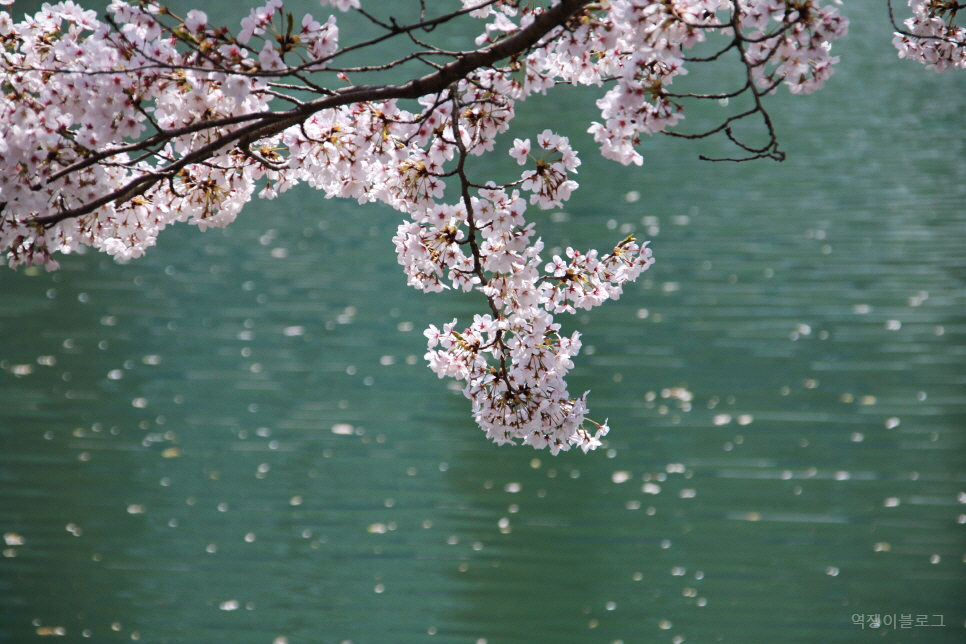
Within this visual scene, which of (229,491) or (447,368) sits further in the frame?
(229,491)

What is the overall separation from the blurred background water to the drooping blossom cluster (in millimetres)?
2081

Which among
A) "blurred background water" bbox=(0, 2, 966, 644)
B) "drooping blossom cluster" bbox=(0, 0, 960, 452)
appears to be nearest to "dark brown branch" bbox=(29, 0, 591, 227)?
"drooping blossom cluster" bbox=(0, 0, 960, 452)

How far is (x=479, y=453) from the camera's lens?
491 centimetres

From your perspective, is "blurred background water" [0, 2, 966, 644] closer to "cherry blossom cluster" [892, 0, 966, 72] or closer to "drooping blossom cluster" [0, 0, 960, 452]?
"drooping blossom cluster" [0, 0, 960, 452]

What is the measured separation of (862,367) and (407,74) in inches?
330

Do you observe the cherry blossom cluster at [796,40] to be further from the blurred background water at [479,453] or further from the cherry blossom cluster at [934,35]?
the blurred background water at [479,453]

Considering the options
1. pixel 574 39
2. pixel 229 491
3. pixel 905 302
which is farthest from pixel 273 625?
pixel 905 302

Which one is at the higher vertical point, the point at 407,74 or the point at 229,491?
the point at 407,74

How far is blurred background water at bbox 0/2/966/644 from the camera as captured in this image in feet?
12.5

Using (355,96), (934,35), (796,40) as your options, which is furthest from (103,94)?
(934,35)

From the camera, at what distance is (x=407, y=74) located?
12234mm

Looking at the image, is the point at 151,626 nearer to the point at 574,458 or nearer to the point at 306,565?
the point at 306,565

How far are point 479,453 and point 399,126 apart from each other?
10.3 feet

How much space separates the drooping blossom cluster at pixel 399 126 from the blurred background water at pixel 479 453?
81.9 inches
